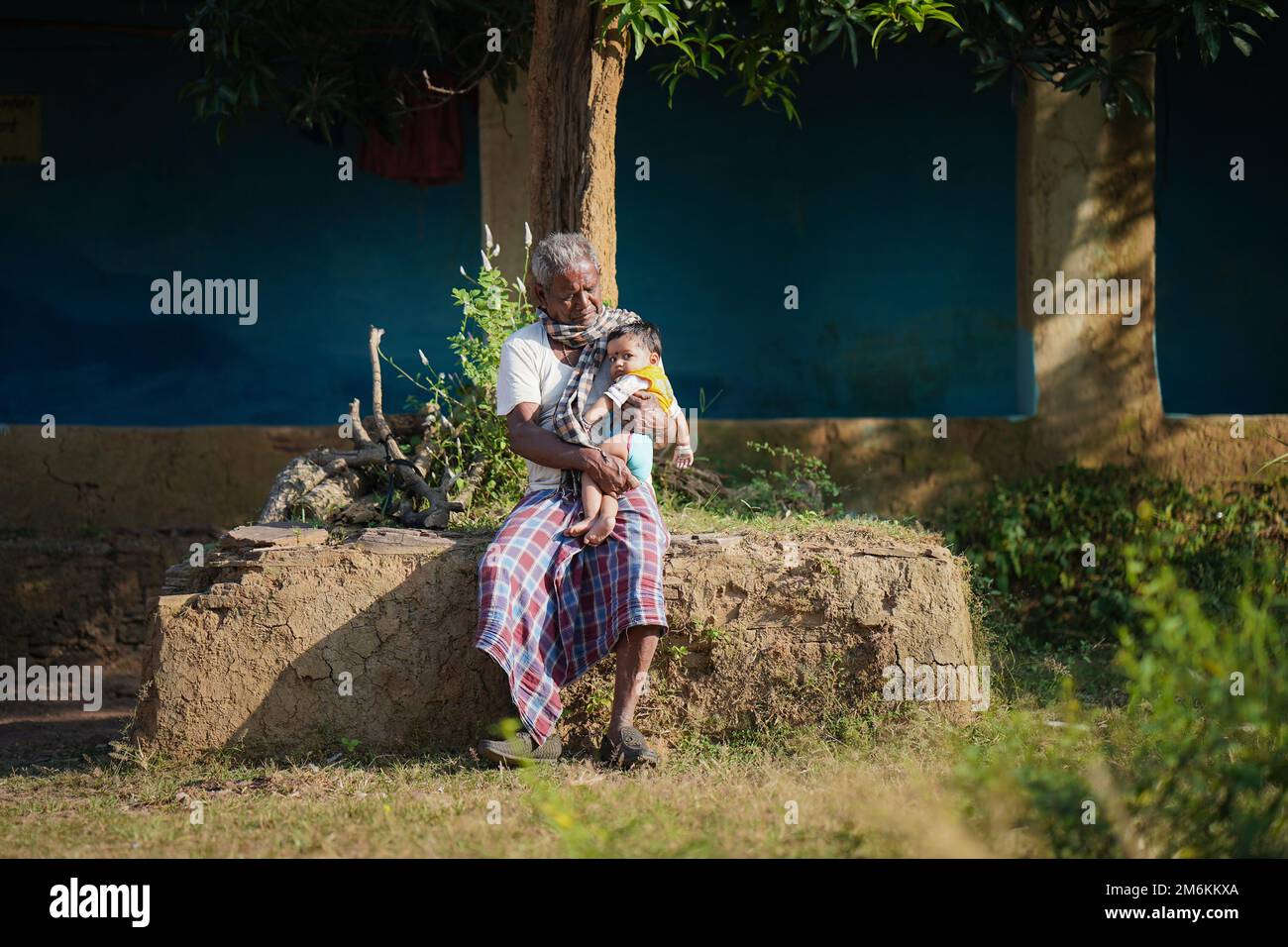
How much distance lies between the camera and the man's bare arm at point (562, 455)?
441cm

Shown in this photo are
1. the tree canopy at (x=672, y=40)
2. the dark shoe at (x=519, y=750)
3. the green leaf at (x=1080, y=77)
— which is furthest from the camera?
the green leaf at (x=1080, y=77)

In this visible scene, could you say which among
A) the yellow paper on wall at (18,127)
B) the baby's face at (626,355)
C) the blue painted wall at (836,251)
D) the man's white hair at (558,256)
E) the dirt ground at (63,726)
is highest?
the yellow paper on wall at (18,127)

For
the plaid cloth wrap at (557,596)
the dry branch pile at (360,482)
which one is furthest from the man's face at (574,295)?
the dry branch pile at (360,482)

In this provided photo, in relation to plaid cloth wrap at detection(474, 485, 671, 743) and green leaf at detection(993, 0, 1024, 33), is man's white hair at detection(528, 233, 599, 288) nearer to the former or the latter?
plaid cloth wrap at detection(474, 485, 671, 743)

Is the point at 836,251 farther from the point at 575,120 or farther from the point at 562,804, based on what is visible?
the point at 562,804

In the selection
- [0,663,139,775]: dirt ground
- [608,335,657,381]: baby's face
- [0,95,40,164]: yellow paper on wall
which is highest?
[0,95,40,164]: yellow paper on wall

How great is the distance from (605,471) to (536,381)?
1.46 feet

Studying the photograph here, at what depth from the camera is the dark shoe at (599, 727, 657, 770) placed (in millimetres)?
4238

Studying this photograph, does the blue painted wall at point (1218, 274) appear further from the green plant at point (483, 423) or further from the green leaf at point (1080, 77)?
the green plant at point (483, 423)

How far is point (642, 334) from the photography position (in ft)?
14.9

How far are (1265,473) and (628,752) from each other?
4270 mm

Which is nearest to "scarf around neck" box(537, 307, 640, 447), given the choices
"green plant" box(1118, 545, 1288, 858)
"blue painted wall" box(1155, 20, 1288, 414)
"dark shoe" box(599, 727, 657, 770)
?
"dark shoe" box(599, 727, 657, 770)

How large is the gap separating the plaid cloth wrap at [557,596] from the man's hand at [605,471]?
0.09m

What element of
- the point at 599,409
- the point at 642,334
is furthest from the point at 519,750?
the point at 642,334
